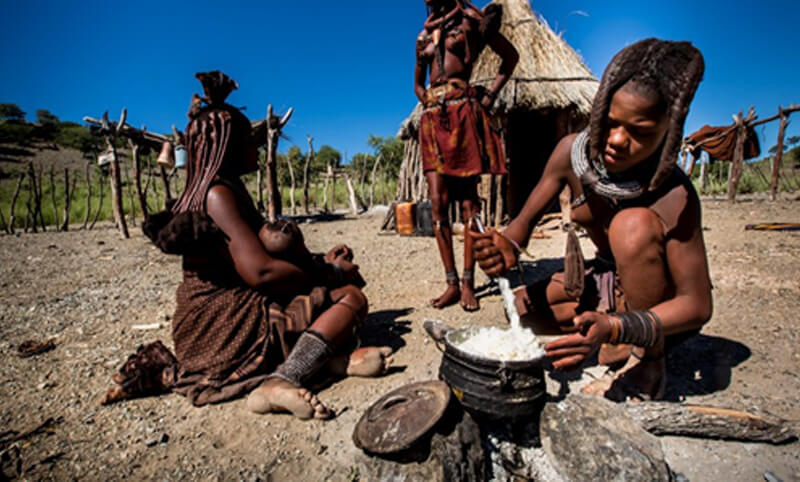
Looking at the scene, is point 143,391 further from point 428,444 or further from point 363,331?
point 428,444

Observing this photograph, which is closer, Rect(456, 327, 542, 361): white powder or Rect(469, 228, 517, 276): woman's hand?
Rect(456, 327, 542, 361): white powder

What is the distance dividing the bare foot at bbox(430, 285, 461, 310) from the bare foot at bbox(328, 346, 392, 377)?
1.14m

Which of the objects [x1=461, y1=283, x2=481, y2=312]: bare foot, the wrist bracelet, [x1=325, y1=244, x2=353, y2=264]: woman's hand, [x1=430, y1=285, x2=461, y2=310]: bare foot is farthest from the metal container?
[x1=430, y1=285, x2=461, y2=310]: bare foot

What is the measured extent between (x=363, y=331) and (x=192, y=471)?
4.95 ft

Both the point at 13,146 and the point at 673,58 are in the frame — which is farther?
the point at 13,146

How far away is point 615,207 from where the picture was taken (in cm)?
186

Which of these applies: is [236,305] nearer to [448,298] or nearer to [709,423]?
[448,298]

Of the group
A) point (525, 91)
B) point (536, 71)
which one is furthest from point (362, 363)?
point (536, 71)

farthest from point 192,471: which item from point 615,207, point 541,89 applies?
point 541,89

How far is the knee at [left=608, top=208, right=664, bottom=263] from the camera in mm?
1634

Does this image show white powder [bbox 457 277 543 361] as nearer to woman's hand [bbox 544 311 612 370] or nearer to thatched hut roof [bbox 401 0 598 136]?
woman's hand [bbox 544 311 612 370]

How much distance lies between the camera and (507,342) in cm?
168

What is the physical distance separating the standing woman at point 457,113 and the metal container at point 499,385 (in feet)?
5.75

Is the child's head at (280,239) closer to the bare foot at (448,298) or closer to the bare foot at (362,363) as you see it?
the bare foot at (362,363)
